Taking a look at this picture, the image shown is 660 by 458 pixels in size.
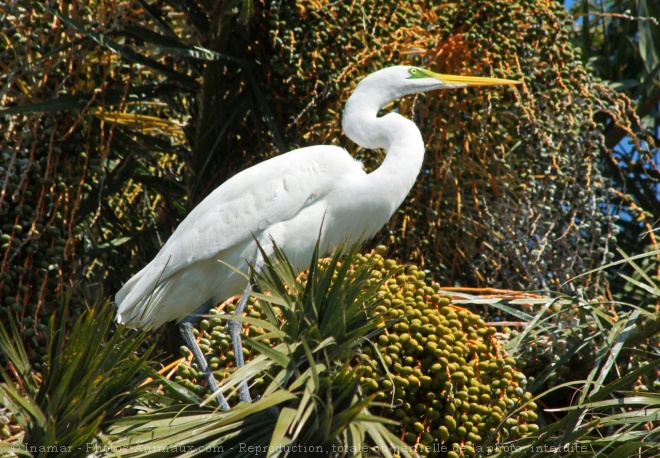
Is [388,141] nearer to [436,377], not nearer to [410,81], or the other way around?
[410,81]

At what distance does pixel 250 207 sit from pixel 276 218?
9cm

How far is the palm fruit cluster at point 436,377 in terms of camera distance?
2.42 metres

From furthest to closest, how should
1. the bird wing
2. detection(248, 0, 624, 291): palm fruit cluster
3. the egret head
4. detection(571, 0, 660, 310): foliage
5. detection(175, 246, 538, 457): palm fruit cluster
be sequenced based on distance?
detection(571, 0, 660, 310): foliage → detection(248, 0, 624, 291): palm fruit cluster → the egret head → the bird wing → detection(175, 246, 538, 457): palm fruit cluster

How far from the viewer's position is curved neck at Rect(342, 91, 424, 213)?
119 inches

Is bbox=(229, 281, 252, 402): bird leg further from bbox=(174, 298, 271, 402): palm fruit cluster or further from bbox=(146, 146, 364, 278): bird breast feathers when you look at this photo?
bbox=(146, 146, 364, 278): bird breast feathers

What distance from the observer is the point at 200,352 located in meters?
2.60

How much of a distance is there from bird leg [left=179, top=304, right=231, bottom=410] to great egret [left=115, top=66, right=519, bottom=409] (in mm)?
11

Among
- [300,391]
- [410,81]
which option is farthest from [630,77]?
[300,391]

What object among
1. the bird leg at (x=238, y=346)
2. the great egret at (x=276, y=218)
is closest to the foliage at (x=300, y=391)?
the bird leg at (x=238, y=346)

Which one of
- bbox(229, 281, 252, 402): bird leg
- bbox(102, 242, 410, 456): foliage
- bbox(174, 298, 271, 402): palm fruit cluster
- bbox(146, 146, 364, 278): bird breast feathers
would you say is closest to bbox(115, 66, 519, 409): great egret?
bbox(146, 146, 364, 278): bird breast feathers

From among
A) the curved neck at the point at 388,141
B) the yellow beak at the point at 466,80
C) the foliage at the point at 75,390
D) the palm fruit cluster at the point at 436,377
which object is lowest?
the palm fruit cluster at the point at 436,377

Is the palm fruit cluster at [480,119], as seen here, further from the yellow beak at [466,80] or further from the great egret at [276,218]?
the great egret at [276,218]

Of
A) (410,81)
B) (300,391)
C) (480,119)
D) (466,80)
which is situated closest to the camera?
(300,391)

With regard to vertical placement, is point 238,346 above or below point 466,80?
below
